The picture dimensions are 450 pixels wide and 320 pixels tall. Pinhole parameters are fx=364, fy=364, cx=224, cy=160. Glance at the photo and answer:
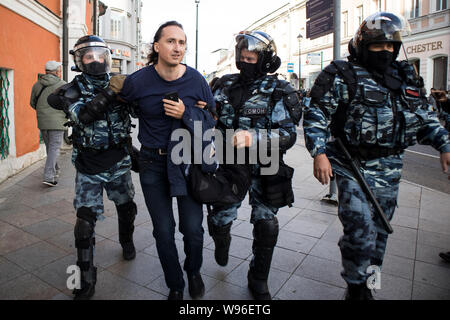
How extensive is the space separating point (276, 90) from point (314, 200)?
3.04m

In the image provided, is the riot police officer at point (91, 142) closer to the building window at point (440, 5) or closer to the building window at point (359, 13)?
the building window at point (440, 5)

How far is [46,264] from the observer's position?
3172 mm

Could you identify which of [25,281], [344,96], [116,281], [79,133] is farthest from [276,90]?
[25,281]

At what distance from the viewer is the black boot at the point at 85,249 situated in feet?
8.74

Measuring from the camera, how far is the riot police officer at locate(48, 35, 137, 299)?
106 inches

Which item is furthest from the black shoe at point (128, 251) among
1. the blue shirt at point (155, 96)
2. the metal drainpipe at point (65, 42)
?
the metal drainpipe at point (65, 42)

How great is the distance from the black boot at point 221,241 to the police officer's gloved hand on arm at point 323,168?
0.99 metres

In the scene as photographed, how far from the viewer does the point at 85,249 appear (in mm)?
2709

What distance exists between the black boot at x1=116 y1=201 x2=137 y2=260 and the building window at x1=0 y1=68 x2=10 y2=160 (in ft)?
13.9

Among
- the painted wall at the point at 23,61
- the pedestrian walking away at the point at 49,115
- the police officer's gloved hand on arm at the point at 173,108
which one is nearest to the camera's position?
the police officer's gloved hand on arm at the point at 173,108

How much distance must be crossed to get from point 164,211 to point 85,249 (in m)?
0.74

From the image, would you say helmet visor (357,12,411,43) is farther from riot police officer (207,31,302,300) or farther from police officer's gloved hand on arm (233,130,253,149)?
police officer's gloved hand on arm (233,130,253,149)

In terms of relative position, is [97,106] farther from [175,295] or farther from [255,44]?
[175,295]

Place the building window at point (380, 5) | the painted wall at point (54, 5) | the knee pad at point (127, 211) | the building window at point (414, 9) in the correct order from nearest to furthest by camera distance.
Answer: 1. the knee pad at point (127, 211)
2. the painted wall at point (54, 5)
3. the building window at point (414, 9)
4. the building window at point (380, 5)
